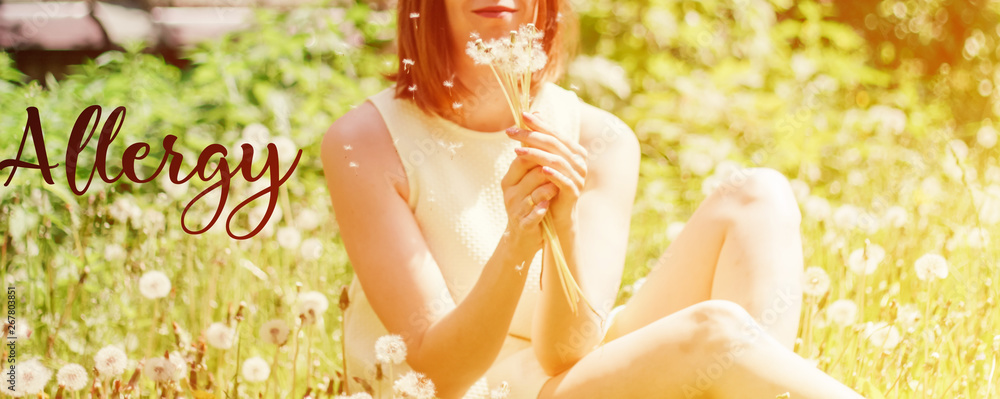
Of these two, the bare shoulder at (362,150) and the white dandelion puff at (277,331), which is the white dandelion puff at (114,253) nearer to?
the bare shoulder at (362,150)

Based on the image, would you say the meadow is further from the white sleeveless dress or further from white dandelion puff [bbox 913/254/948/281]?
the white sleeveless dress

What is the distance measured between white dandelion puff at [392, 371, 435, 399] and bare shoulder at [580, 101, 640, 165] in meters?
0.68

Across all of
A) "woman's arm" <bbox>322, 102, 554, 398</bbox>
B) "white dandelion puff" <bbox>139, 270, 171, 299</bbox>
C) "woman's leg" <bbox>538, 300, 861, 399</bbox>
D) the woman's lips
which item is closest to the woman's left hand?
"woman's arm" <bbox>322, 102, 554, 398</bbox>

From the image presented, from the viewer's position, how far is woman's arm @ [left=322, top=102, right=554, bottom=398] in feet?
5.08

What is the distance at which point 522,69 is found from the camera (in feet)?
4.43

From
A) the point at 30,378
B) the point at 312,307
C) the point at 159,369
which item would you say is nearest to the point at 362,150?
the point at 312,307

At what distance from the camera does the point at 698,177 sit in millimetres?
3652

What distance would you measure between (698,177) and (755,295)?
1999 mm

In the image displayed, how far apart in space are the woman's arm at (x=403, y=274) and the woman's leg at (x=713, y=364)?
0.22 meters

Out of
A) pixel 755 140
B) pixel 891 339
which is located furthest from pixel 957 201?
pixel 891 339

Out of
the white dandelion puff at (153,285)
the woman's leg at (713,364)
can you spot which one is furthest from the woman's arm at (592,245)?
the white dandelion puff at (153,285)

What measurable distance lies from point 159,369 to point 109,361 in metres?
→ 0.09

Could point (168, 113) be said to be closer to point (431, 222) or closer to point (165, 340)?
point (165, 340)

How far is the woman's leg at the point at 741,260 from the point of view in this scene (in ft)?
5.55
